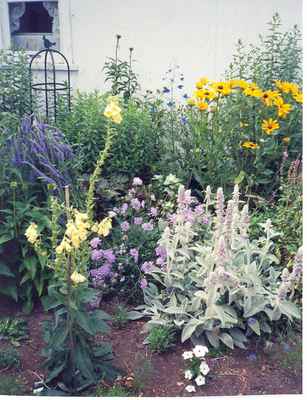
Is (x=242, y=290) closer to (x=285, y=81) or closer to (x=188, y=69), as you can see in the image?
(x=285, y=81)

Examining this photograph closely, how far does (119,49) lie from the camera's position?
19.2 ft

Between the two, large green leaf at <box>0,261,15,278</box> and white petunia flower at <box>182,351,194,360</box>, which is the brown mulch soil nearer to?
white petunia flower at <box>182,351,194,360</box>

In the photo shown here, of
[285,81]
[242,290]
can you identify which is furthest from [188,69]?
[242,290]

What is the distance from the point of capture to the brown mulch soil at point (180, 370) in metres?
2.96

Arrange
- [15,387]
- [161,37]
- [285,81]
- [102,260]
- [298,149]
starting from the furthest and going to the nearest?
[161,37] < [285,81] < [298,149] < [102,260] < [15,387]

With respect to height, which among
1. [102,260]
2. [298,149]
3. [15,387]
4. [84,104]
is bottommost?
[15,387]

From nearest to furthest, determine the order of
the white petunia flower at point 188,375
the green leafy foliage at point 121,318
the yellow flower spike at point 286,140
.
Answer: the white petunia flower at point 188,375 < the green leafy foliage at point 121,318 < the yellow flower spike at point 286,140

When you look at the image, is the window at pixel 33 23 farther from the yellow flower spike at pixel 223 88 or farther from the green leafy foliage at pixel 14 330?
the green leafy foliage at pixel 14 330

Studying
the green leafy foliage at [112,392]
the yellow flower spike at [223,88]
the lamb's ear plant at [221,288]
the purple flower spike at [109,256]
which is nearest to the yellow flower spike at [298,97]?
the yellow flower spike at [223,88]

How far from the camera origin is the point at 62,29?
5914 mm

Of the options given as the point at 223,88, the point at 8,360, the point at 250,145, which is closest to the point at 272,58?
the point at 223,88

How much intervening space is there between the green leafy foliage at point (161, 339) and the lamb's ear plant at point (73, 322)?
0.27 metres

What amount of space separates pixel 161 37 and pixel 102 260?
112 inches

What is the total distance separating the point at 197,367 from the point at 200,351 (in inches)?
3.4
